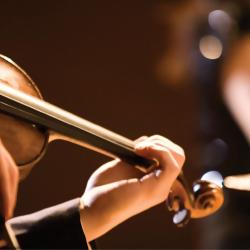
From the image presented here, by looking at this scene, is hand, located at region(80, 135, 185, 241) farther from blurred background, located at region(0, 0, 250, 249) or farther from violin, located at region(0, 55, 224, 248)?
blurred background, located at region(0, 0, 250, 249)

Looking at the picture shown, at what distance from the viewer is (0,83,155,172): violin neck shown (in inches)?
29.9

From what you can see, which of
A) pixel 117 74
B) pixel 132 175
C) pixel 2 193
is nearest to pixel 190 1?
pixel 117 74

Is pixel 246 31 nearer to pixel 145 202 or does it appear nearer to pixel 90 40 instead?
pixel 145 202

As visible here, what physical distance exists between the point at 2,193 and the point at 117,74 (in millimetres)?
1274

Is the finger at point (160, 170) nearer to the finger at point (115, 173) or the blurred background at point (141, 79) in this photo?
the finger at point (115, 173)

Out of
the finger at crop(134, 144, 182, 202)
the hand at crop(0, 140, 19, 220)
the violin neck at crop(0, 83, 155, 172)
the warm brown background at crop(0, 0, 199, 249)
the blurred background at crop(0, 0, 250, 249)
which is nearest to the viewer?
the hand at crop(0, 140, 19, 220)

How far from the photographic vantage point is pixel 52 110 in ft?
2.65

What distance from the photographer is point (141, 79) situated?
1.90 meters

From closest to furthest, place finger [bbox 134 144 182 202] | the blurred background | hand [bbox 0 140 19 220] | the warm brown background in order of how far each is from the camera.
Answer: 1. hand [bbox 0 140 19 220]
2. finger [bbox 134 144 182 202]
3. the blurred background
4. the warm brown background

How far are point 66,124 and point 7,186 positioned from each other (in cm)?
22

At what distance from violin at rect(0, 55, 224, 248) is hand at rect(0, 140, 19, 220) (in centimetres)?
14

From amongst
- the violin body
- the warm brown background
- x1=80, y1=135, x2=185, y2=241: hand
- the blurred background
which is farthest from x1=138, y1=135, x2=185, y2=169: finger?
the warm brown background

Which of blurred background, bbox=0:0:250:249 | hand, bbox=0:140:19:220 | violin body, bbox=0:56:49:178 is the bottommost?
hand, bbox=0:140:19:220

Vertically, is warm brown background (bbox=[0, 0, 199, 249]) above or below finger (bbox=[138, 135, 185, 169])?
above
